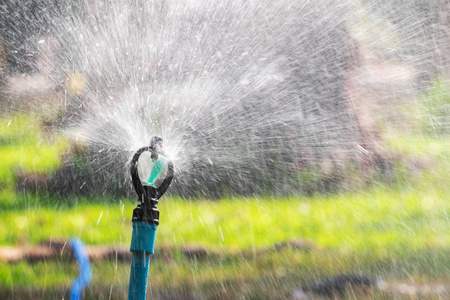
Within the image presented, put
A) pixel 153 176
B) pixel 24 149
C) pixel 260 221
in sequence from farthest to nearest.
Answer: pixel 24 149 → pixel 260 221 → pixel 153 176

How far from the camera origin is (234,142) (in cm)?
382

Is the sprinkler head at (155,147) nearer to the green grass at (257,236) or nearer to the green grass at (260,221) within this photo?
the green grass at (257,236)

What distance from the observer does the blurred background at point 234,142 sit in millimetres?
2625

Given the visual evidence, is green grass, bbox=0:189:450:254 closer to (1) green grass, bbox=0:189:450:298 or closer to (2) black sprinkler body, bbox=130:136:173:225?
(1) green grass, bbox=0:189:450:298

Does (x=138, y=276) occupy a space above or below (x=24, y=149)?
below

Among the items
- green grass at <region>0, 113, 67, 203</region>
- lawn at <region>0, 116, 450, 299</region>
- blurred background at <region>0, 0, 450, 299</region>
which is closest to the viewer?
lawn at <region>0, 116, 450, 299</region>

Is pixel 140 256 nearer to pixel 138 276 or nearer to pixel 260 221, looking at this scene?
pixel 138 276

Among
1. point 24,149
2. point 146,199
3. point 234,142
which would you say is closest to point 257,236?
point 234,142

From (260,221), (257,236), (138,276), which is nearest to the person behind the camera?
(138,276)

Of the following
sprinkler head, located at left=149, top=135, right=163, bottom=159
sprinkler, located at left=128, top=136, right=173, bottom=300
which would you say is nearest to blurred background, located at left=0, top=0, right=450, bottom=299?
sprinkler head, located at left=149, top=135, right=163, bottom=159

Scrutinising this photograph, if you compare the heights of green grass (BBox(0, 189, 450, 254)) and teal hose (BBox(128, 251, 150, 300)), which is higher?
teal hose (BBox(128, 251, 150, 300))

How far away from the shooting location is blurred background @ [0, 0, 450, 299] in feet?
8.61

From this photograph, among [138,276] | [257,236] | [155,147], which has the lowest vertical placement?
[257,236]

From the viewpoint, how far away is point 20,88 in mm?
3832
